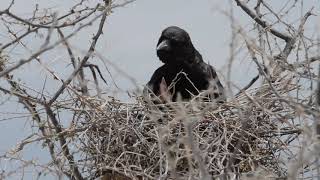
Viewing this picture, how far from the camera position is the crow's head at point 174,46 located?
17.0 feet

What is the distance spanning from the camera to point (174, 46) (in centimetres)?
524

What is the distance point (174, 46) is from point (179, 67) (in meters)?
0.21

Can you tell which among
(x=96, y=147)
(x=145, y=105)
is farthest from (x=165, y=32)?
→ (x=96, y=147)

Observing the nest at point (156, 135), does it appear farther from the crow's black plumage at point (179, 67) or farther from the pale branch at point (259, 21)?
the crow's black plumage at point (179, 67)

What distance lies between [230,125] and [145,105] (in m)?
0.56

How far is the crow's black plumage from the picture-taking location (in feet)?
17.1

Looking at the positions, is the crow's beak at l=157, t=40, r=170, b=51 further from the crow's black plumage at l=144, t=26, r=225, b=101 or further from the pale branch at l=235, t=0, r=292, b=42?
the pale branch at l=235, t=0, r=292, b=42

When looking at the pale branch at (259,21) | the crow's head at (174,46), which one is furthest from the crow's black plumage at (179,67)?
the pale branch at (259,21)

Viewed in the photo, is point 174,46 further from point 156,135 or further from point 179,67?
point 156,135

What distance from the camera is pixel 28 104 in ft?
12.3

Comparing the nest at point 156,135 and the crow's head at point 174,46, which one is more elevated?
the crow's head at point 174,46

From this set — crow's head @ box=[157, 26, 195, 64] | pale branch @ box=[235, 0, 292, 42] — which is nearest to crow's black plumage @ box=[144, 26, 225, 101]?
crow's head @ box=[157, 26, 195, 64]

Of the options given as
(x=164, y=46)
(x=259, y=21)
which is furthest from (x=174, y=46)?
(x=259, y=21)

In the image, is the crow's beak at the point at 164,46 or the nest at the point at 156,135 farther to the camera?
the crow's beak at the point at 164,46
